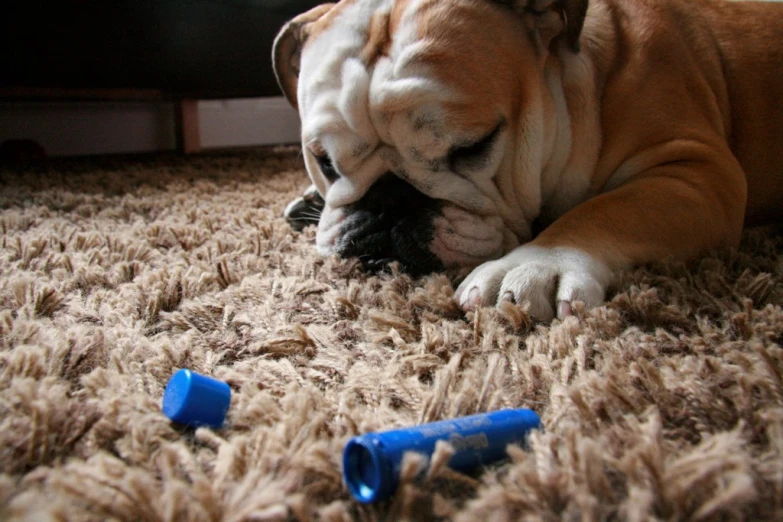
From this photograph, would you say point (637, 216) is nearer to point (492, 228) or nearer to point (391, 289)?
point (492, 228)

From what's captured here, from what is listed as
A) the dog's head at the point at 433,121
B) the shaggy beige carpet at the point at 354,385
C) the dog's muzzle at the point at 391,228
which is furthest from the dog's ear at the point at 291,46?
the shaggy beige carpet at the point at 354,385

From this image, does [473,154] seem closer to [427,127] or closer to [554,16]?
[427,127]

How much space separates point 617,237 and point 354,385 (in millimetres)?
509

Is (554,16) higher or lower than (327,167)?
higher

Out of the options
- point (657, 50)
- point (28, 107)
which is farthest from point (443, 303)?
point (28, 107)

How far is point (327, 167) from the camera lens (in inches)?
45.9

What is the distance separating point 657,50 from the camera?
1.15 meters

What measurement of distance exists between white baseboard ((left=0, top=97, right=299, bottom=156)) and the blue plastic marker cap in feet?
10.2

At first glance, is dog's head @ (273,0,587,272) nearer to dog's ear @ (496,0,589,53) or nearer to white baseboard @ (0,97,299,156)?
dog's ear @ (496,0,589,53)

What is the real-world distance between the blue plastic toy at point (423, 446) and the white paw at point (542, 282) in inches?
11.3

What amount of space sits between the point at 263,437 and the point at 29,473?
0.55 feet

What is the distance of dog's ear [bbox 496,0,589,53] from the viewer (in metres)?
1.06

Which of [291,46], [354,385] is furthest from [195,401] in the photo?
[291,46]

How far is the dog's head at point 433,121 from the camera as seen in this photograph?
3.16 ft
